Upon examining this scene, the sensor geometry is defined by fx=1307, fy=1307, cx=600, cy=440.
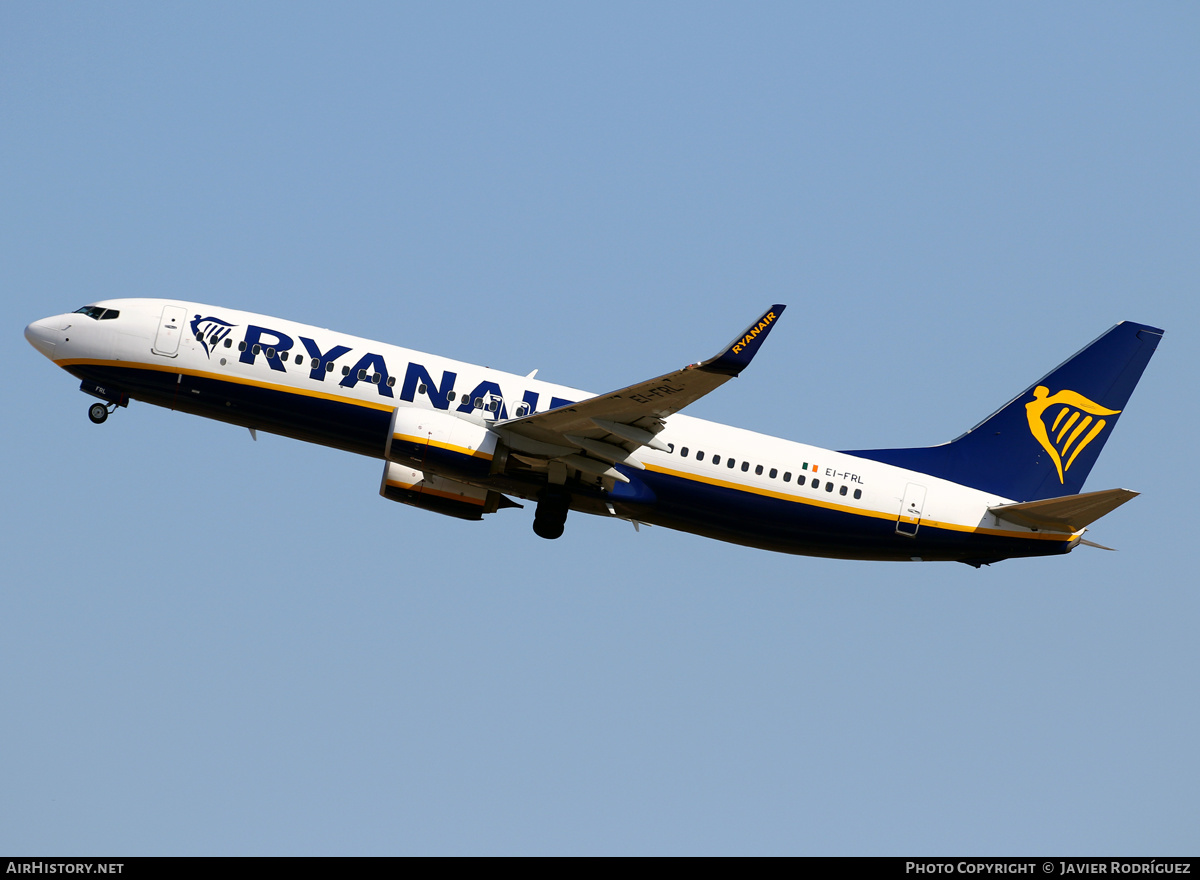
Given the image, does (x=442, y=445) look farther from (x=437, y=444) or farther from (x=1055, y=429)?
(x=1055, y=429)

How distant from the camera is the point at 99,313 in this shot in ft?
121

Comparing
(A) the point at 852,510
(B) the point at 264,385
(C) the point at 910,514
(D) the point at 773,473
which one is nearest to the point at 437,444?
(B) the point at 264,385

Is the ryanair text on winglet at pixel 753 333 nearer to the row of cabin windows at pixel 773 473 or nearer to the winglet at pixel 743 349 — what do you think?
the winglet at pixel 743 349

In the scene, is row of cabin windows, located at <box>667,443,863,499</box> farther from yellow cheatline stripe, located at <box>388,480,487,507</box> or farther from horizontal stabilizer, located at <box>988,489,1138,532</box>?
yellow cheatline stripe, located at <box>388,480,487,507</box>

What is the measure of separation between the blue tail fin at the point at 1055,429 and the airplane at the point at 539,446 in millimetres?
328

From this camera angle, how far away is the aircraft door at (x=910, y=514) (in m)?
37.2

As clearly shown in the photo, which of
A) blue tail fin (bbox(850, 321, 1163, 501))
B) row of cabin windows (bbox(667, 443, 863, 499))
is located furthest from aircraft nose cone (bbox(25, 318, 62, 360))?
blue tail fin (bbox(850, 321, 1163, 501))

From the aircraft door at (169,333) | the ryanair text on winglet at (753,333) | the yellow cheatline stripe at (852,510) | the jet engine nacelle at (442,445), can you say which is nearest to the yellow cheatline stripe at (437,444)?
the jet engine nacelle at (442,445)

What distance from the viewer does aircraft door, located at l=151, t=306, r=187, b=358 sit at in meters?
35.7

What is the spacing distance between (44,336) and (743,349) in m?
20.1

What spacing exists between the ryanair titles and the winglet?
21.4ft

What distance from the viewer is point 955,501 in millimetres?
37719
